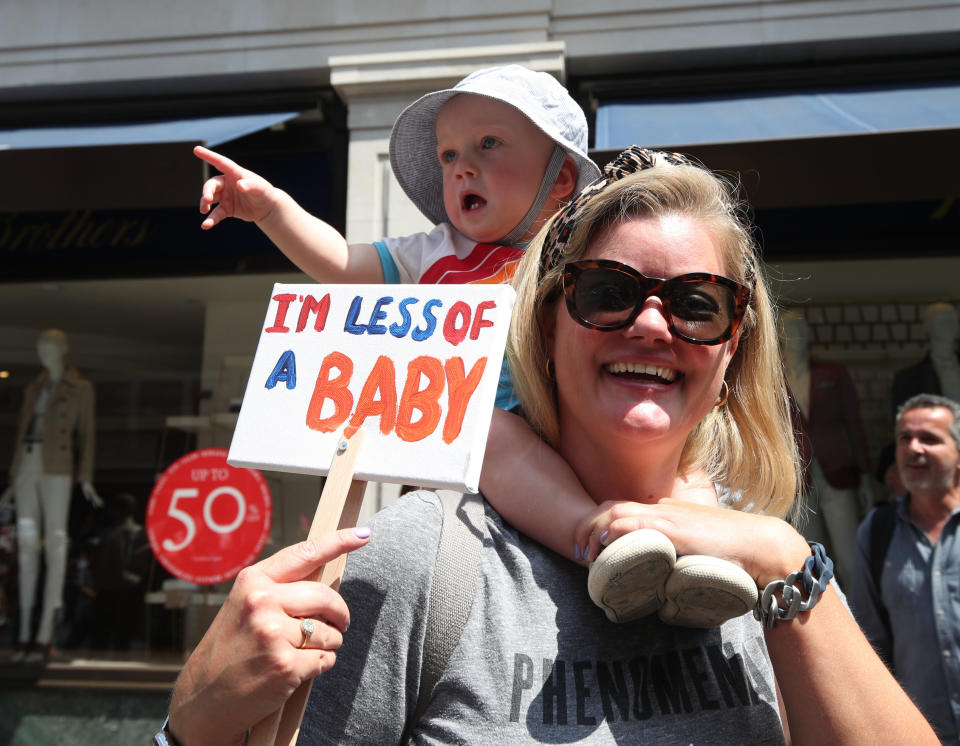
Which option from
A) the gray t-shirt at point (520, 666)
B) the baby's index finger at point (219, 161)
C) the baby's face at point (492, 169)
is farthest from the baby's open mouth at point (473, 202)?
the gray t-shirt at point (520, 666)

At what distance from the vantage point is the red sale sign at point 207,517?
207 inches

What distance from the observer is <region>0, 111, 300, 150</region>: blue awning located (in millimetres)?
4805

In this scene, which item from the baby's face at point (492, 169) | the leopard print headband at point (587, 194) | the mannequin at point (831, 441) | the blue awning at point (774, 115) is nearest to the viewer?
the leopard print headband at point (587, 194)

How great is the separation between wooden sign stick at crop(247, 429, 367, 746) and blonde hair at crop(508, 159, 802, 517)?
1.17 ft

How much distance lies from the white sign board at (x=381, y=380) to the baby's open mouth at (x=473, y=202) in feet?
2.95

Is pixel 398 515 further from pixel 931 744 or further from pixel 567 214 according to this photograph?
pixel 931 744

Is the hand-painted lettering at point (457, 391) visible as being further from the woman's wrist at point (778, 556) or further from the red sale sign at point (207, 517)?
the red sale sign at point (207, 517)

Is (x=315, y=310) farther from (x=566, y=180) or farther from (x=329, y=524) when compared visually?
(x=566, y=180)

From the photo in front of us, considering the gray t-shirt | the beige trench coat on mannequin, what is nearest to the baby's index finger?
the gray t-shirt

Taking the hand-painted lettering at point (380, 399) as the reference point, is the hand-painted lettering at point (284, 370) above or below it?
above

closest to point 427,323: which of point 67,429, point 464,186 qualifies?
point 464,186

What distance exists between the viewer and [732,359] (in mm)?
1545

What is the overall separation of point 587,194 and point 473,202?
2.77ft

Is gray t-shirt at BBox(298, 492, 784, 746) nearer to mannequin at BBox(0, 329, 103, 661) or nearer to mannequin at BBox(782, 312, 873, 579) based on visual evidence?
mannequin at BBox(782, 312, 873, 579)
